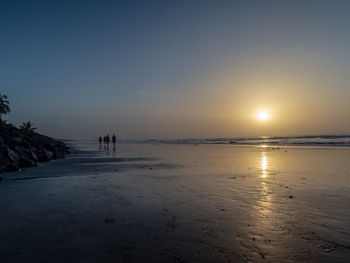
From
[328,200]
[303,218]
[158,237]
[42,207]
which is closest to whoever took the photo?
[158,237]

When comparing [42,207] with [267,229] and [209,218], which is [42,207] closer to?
[209,218]

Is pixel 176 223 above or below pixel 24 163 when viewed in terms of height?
below

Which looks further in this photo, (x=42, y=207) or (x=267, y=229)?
(x=42, y=207)

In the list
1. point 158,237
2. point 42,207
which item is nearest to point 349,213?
point 158,237

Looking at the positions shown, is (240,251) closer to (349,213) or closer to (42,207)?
(349,213)

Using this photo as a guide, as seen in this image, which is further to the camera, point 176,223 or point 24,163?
point 24,163

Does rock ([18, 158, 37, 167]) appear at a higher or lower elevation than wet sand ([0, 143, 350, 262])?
higher

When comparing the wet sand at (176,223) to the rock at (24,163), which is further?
the rock at (24,163)

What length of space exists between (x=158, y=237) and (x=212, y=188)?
499 centimetres

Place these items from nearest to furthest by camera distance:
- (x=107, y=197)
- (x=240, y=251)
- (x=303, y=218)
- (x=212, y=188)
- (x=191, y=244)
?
(x=240, y=251) < (x=191, y=244) < (x=303, y=218) < (x=107, y=197) < (x=212, y=188)

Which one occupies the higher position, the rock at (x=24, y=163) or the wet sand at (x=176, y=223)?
the rock at (x=24, y=163)

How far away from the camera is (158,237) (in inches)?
187

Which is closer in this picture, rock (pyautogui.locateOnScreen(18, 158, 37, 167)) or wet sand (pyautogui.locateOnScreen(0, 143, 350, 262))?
wet sand (pyautogui.locateOnScreen(0, 143, 350, 262))

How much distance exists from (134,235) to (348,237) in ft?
13.9
